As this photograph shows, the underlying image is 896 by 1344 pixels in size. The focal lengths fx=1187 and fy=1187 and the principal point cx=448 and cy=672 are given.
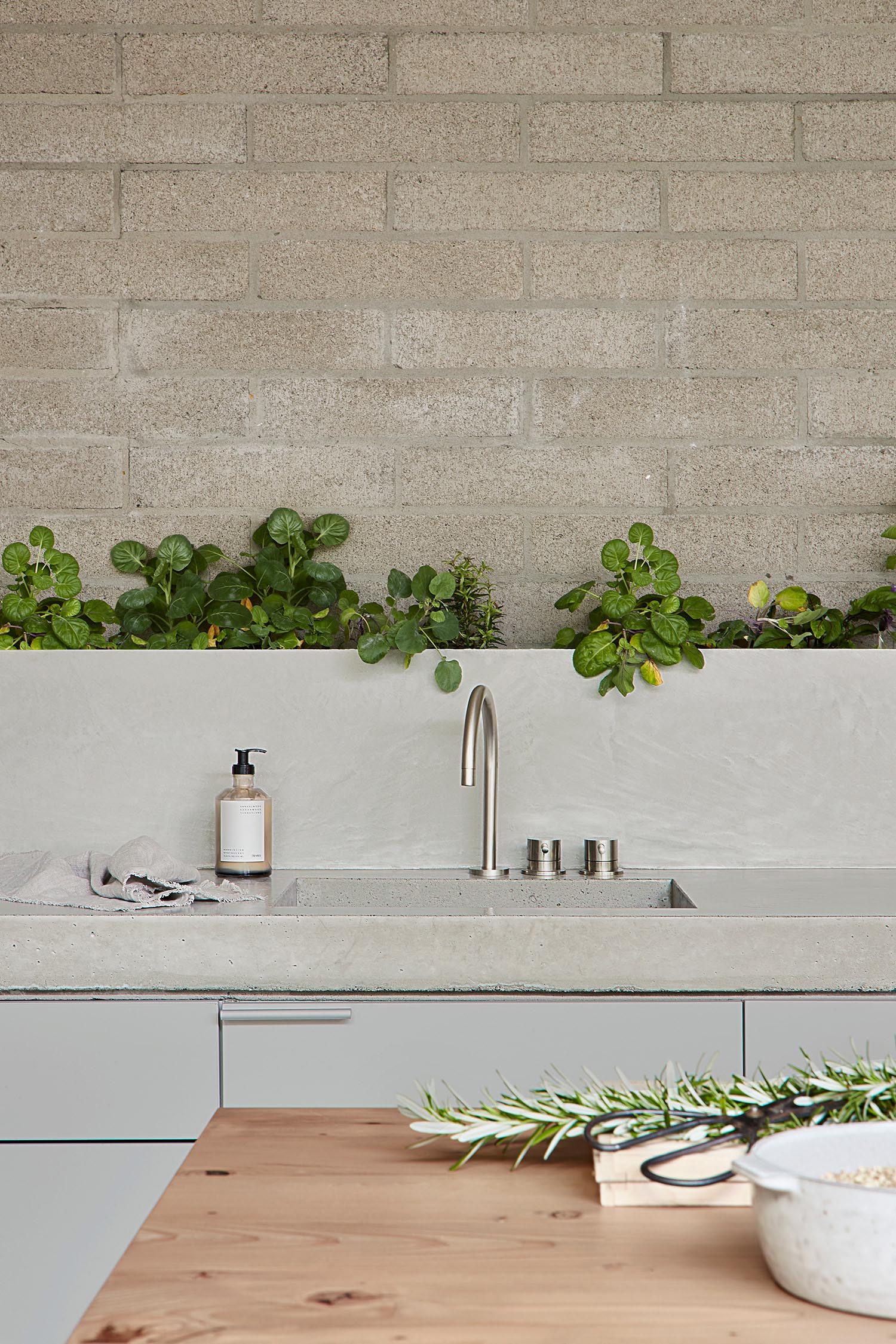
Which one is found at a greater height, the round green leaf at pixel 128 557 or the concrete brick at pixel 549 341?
the concrete brick at pixel 549 341

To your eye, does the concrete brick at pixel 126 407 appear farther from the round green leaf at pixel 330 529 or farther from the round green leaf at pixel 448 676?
the round green leaf at pixel 448 676

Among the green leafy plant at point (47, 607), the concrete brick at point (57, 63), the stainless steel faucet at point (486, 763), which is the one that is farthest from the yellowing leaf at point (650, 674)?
the concrete brick at point (57, 63)

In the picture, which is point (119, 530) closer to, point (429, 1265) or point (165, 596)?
point (165, 596)

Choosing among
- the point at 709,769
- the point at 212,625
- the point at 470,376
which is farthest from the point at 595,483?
the point at 212,625

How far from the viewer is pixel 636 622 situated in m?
2.08

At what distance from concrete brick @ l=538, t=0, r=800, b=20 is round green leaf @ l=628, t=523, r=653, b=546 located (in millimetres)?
1042

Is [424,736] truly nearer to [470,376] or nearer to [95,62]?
[470,376]

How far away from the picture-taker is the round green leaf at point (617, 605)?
6.79 ft

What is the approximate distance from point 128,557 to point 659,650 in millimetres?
1018

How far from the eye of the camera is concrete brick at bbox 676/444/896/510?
2340 mm

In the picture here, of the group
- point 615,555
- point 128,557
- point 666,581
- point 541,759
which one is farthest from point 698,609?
point 128,557

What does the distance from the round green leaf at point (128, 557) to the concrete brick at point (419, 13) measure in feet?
3.63

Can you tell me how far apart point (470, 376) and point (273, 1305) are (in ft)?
6.70

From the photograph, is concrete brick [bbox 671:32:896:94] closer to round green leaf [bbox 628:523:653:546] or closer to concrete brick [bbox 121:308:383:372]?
concrete brick [bbox 121:308:383:372]
